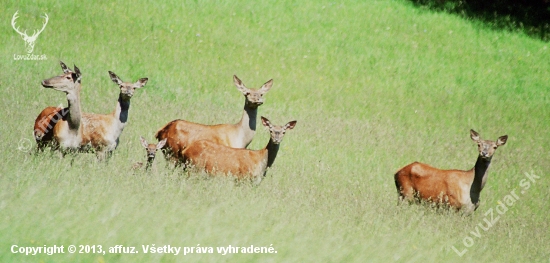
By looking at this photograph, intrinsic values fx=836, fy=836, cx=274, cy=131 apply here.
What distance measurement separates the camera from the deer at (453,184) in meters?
12.7

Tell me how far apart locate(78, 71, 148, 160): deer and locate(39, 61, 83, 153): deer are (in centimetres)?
21

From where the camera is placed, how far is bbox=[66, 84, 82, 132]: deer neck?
11727mm

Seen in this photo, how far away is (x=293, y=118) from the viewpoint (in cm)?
1842

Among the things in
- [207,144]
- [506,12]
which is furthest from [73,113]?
[506,12]

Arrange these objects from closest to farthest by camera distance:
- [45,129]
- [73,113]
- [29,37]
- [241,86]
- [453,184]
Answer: [73,113] < [45,129] < [453,184] < [241,86] < [29,37]

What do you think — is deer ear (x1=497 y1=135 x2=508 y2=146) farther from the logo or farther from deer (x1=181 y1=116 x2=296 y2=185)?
the logo

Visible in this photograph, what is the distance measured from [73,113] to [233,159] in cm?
234

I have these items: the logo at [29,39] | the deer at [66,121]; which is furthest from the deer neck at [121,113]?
the logo at [29,39]

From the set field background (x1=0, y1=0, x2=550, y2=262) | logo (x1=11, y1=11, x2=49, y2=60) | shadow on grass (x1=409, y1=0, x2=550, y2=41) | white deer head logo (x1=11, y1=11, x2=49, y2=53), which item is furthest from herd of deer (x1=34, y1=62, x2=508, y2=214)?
shadow on grass (x1=409, y1=0, x2=550, y2=41)

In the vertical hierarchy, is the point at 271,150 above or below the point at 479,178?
above

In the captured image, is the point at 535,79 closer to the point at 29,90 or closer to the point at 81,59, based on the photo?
the point at 81,59

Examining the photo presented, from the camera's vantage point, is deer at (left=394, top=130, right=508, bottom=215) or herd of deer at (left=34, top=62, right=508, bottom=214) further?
deer at (left=394, top=130, right=508, bottom=215)

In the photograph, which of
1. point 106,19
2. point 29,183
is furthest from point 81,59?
point 29,183

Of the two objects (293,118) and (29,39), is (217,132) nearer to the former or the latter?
(293,118)
